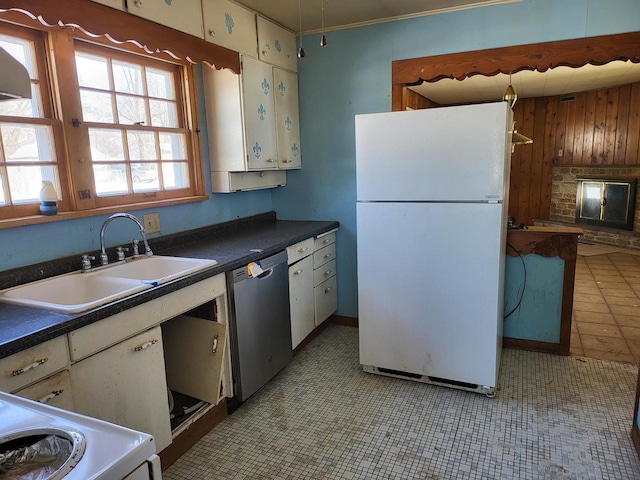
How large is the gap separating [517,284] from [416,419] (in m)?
1.30

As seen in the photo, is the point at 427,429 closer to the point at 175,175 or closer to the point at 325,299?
the point at 325,299

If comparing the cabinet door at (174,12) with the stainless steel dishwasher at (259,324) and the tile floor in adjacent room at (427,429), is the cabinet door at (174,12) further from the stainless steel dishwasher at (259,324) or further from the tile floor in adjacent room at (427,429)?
the tile floor in adjacent room at (427,429)

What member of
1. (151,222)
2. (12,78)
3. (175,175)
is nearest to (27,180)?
(151,222)

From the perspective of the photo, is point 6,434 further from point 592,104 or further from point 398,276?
point 592,104

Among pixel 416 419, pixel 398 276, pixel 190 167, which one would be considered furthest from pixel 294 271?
pixel 416 419

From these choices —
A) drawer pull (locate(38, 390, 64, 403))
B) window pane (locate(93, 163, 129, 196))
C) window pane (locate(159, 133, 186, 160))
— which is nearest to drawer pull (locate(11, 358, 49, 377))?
drawer pull (locate(38, 390, 64, 403))

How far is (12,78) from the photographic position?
0.91m

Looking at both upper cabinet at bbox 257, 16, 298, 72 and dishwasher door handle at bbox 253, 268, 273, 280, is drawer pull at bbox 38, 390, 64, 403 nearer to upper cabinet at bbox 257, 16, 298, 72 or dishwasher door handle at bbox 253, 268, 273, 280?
dishwasher door handle at bbox 253, 268, 273, 280

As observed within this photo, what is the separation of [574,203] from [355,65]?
5724mm

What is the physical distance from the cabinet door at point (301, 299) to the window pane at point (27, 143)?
148 cm

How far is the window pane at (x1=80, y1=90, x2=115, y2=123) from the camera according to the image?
2.17m

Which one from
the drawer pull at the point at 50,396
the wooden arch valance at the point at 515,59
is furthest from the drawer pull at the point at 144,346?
the wooden arch valance at the point at 515,59

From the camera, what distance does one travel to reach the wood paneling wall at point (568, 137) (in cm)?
→ 640

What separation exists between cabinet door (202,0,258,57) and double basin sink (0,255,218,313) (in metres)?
1.30
